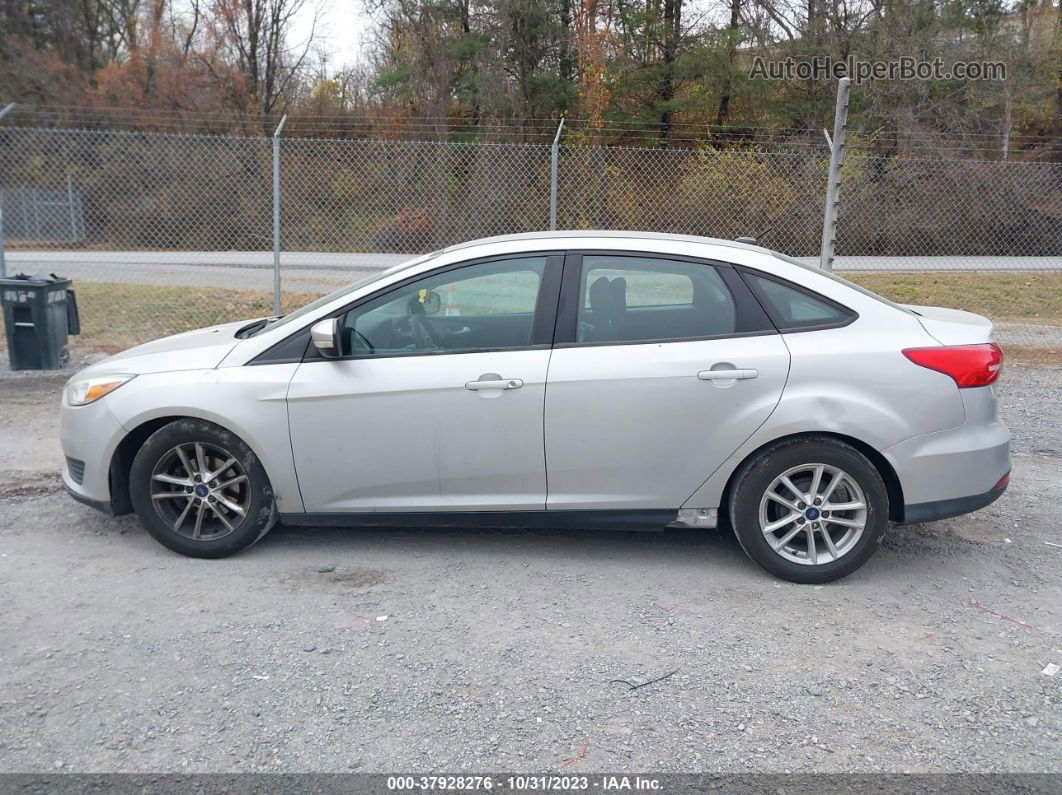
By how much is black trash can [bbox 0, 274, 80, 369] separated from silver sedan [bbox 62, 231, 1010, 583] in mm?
4737

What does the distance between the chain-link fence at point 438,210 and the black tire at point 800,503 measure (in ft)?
27.4

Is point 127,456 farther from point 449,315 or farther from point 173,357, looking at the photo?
point 449,315

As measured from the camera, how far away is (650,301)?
15.0ft

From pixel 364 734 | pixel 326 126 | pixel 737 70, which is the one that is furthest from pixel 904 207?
pixel 364 734

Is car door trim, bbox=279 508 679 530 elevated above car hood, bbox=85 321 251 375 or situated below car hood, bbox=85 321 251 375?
below

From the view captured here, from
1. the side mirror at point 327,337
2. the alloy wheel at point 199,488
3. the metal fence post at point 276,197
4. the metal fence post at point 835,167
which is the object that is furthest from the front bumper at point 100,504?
the metal fence post at point 835,167

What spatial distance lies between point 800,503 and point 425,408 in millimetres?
1868

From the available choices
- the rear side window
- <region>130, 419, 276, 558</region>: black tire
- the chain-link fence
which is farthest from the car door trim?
the chain-link fence

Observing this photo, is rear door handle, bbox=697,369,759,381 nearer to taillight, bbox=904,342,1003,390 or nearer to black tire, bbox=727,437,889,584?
black tire, bbox=727,437,889,584

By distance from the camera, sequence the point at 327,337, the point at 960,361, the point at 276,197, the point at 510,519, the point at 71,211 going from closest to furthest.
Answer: the point at 960,361
the point at 327,337
the point at 510,519
the point at 276,197
the point at 71,211

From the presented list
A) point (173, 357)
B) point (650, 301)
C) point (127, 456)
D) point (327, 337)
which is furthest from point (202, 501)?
point (650, 301)

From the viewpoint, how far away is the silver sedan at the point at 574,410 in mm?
4266

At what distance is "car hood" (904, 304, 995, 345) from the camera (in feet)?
14.2

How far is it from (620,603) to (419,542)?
127cm
